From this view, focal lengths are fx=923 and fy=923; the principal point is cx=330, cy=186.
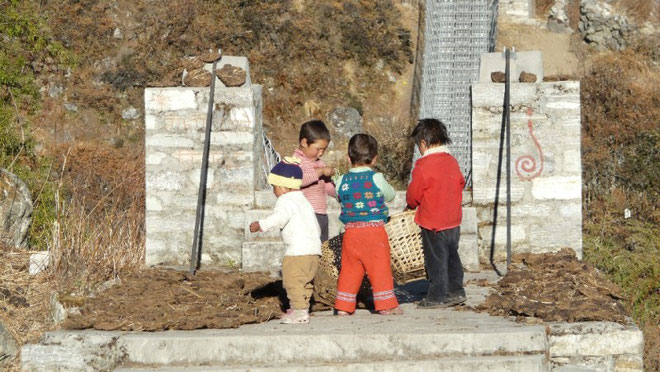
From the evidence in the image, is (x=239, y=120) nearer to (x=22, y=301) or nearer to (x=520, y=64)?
(x=22, y=301)

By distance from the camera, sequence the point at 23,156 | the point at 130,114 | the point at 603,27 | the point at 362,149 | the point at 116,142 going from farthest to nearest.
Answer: the point at 603,27 < the point at 130,114 < the point at 116,142 < the point at 23,156 < the point at 362,149

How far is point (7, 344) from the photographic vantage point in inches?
279

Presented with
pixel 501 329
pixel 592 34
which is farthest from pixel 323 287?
pixel 592 34

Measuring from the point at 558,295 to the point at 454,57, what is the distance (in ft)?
44.1

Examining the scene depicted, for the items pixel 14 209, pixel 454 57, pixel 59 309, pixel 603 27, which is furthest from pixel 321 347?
pixel 603 27

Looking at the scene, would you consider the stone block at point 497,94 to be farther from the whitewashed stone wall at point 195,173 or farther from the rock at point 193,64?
the rock at point 193,64

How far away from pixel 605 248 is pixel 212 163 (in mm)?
5215

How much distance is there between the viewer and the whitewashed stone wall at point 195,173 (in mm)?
9031

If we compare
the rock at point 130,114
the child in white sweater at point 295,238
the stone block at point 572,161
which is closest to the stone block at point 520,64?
the stone block at point 572,161

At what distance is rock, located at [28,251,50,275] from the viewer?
8.48 meters

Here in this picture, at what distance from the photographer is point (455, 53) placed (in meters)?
19.5

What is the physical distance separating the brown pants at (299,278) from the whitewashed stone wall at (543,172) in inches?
123

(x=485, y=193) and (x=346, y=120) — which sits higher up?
(x=346, y=120)

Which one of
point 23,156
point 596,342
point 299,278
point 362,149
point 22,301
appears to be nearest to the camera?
point 596,342
